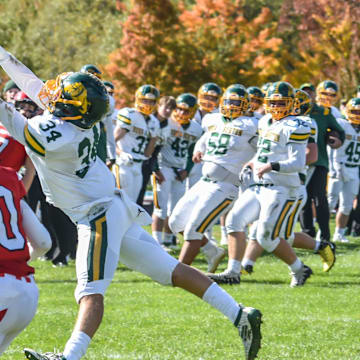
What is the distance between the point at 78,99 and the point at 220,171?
3445 millimetres

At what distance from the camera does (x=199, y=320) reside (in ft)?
20.0

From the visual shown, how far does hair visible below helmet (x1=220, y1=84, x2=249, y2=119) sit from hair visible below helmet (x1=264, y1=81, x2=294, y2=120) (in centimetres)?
39

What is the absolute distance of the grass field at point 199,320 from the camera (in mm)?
5207

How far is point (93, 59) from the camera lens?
87.9ft

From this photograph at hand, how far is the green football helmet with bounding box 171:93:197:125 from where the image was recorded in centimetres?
1037

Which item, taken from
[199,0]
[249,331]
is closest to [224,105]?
[249,331]

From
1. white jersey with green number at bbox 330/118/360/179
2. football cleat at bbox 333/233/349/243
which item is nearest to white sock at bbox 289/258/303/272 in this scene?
football cleat at bbox 333/233/349/243

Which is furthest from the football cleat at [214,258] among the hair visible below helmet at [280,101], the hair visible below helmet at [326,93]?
the hair visible below helmet at [326,93]

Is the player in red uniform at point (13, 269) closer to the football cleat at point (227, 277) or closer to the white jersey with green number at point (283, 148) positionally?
the white jersey with green number at point (283, 148)

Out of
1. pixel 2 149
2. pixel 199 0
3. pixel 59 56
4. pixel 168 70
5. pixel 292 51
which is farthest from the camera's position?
pixel 59 56

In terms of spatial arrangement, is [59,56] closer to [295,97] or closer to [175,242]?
[175,242]

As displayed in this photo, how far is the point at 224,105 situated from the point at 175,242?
340 cm

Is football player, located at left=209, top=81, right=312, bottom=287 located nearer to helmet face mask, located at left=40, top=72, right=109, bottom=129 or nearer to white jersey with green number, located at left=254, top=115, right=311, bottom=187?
white jersey with green number, located at left=254, top=115, right=311, bottom=187

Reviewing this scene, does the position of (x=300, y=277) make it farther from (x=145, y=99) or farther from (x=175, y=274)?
(x=145, y=99)
